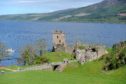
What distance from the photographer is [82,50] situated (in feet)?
230

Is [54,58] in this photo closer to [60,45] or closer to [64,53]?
[64,53]

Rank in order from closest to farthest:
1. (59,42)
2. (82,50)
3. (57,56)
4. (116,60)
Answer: (116,60), (82,50), (57,56), (59,42)

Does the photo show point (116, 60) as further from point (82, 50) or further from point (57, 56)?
point (57, 56)

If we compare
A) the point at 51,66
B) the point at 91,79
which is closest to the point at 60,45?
the point at 51,66

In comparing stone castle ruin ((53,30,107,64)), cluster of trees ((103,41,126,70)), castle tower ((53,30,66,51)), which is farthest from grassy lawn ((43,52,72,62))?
cluster of trees ((103,41,126,70))

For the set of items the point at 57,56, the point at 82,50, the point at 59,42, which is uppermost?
the point at 82,50

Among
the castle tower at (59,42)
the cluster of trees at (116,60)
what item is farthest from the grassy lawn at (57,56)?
the cluster of trees at (116,60)

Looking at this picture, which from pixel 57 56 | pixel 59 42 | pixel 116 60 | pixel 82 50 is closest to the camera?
pixel 116 60

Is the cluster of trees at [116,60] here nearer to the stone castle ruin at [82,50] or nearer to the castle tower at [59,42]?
the stone castle ruin at [82,50]

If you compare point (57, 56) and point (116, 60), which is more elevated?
point (116, 60)

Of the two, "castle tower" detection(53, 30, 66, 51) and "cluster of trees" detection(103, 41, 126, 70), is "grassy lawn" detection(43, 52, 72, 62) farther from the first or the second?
"cluster of trees" detection(103, 41, 126, 70)

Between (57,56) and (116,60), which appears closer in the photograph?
(116,60)

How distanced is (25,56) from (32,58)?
7.46 feet

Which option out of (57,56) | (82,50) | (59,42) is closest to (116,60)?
(82,50)
